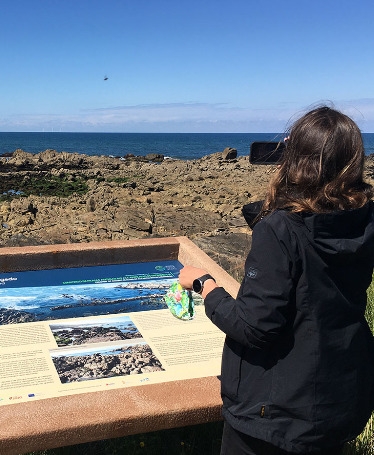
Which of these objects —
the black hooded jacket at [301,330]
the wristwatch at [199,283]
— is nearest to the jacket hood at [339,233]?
the black hooded jacket at [301,330]

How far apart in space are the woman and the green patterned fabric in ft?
1.69

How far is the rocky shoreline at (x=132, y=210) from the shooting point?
28.2 ft

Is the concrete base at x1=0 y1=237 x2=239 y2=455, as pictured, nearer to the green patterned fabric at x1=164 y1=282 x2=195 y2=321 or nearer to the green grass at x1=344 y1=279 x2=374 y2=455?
the green patterned fabric at x1=164 y1=282 x2=195 y2=321

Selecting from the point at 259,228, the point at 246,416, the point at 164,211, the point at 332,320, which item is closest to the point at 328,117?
the point at 259,228

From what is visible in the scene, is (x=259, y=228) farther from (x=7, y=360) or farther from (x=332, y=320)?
(x=7, y=360)

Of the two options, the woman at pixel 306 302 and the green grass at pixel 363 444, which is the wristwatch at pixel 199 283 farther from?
the green grass at pixel 363 444

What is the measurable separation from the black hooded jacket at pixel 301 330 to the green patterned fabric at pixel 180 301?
0.51 meters

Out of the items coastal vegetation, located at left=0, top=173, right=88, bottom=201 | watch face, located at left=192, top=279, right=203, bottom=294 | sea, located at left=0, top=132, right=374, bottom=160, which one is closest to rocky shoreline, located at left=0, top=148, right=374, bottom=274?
coastal vegetation, located at left=0, top=173, right=88, bottom=201

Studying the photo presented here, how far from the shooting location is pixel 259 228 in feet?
5.64

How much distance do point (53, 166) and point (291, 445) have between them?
1124 inches

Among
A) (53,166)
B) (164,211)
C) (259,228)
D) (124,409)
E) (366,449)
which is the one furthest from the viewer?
(53,166)

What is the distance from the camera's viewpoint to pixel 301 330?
176 centimetres

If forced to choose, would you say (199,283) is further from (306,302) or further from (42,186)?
(42,186)

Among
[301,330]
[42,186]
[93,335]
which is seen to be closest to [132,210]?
[42,186]
